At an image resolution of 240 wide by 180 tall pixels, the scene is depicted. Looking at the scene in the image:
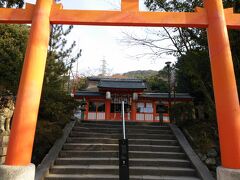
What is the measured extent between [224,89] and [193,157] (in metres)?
3.32

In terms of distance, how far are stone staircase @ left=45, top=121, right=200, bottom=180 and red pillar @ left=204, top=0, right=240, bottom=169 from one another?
91.1 inches

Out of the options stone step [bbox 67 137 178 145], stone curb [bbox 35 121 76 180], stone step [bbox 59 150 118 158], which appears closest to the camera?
stone curb [bbox 35 121 76 180]

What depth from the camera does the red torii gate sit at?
17.9 ft

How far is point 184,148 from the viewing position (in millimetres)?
9117

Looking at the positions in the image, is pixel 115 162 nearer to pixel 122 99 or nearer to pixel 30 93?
pixel 30 93

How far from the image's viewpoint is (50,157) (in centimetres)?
813

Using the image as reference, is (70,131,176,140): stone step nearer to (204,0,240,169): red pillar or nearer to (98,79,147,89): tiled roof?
(204,0,240,169): red pillar

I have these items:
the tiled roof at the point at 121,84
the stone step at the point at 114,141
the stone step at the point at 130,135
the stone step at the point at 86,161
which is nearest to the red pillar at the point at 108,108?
the tiled roof at the point at 121,84

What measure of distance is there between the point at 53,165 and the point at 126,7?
15.6 feet

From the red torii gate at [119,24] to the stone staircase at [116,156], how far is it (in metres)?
2.26

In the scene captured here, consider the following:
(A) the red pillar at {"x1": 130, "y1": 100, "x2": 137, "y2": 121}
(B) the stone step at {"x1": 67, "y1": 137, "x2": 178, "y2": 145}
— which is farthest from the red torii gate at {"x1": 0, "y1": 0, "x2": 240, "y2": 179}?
(A) the red pillar at {"x1": 130, "y1": 100, "x2": 137, "y2": 121}

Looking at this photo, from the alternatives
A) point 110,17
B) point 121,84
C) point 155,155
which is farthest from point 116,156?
point 121,84

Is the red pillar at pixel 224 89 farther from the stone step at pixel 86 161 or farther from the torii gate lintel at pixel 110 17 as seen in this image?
the stone step at pixel 86 161

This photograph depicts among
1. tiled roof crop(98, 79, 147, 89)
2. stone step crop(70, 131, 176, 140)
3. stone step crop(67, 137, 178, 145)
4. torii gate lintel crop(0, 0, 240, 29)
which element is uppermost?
tiled roof crop(98, 79, 147, 89)
